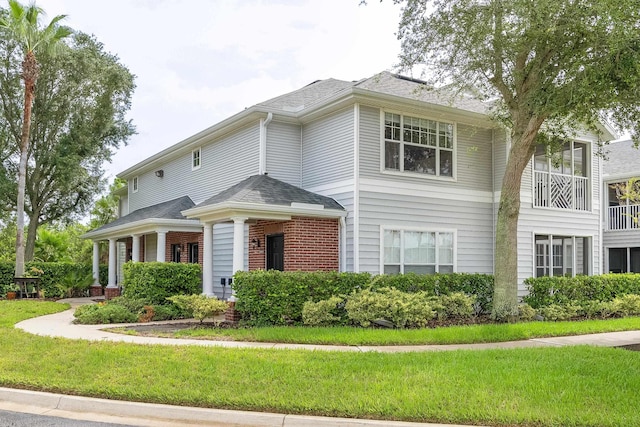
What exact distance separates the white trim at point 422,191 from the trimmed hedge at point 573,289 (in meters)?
2.85

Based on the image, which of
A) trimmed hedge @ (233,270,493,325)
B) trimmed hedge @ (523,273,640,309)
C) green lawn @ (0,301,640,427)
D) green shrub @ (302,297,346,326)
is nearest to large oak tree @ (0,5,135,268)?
trimmed hedge @ (233,270,493,325)

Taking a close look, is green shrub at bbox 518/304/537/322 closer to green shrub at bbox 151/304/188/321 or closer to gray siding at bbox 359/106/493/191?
gray siding at bbox 359/106/493/191

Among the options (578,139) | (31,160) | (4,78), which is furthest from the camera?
(31,160)

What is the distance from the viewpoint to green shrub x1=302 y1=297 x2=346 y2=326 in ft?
36.9

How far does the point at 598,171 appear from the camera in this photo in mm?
18219

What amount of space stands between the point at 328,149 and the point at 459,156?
3835mm

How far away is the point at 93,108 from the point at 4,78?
3.73m

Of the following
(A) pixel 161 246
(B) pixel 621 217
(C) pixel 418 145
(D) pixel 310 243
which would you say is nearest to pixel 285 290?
(D) pixel 310 243

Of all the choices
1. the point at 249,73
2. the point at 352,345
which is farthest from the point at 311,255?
the point at 249,73

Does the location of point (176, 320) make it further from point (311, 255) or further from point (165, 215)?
point (165, 215)

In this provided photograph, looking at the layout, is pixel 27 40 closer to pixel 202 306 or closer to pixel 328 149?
pixel 328 149

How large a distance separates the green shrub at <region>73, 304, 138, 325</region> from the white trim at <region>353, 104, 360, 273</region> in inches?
209

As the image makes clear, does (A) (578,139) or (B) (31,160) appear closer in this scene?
(A) (578,139)

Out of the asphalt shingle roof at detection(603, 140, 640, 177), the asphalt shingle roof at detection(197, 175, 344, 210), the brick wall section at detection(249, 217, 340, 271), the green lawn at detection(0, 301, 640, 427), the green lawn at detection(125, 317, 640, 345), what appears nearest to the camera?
the green lawn at detection(0, 301, 640, 427)
